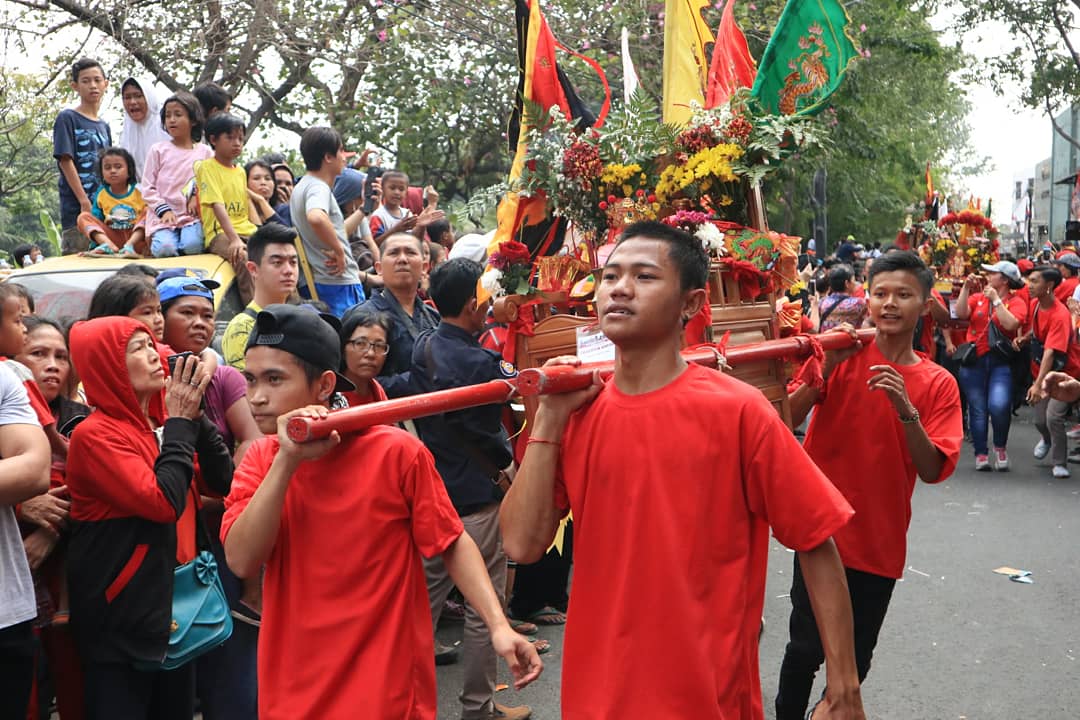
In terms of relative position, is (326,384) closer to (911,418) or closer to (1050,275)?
(911,418)

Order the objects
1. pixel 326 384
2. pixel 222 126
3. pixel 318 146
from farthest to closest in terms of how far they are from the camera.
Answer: pixel 318 146
pixel 222 126
pixel 326 384

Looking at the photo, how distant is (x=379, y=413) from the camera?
8.33 feet

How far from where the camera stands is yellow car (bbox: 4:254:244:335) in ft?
20.0

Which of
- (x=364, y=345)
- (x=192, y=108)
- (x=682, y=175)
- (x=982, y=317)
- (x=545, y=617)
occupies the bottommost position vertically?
(x=545, y=617)

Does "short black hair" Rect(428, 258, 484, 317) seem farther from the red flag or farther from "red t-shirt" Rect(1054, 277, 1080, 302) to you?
"red t-shirt" Rect(1054, 277, 1080, 302)

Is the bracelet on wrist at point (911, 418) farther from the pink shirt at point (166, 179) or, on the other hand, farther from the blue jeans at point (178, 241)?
the pink shirt at point (166, 179)

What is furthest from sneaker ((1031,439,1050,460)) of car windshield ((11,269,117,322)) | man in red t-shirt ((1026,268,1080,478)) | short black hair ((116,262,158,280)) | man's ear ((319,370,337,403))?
man's ear ((319,370,337,403))

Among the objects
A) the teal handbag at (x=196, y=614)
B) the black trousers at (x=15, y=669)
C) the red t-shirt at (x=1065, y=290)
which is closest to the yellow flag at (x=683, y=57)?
the teal handbag at (x=196, y=614)

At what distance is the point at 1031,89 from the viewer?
22.9m

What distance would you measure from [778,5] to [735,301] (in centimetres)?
1130

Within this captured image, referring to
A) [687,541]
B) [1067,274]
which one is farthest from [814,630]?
[1067,274]

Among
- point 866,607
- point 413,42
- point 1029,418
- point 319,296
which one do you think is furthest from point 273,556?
point 1029,418

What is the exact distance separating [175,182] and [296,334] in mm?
4684

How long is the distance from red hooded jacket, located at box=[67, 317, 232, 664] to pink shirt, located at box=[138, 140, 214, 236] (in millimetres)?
3617
